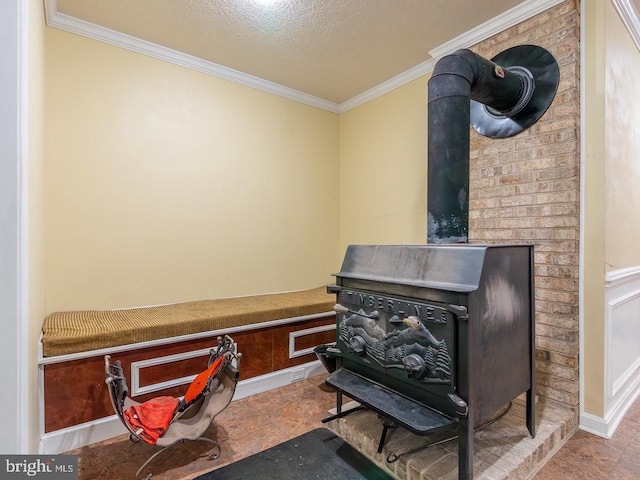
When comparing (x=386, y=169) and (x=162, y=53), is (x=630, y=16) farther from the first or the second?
(x=162, y=53)

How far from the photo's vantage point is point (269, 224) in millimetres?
3365

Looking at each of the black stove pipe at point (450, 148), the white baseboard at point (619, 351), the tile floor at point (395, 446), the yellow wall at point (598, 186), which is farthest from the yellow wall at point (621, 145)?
the tile floor at point (395, 446)

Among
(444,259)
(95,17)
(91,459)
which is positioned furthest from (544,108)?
(91,459)

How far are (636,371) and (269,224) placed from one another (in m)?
3.20

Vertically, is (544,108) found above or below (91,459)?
above

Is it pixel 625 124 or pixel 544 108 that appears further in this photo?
pixel 625 124

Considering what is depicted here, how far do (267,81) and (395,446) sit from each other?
3.18m

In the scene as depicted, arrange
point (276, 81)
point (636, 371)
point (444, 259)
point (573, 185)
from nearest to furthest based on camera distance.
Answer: point (444, 259), point (573, 185), point (636, 371), point (276, 81)

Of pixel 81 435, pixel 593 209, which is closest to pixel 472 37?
pixel 593 209

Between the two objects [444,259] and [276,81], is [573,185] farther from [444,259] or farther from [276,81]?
[276,81]

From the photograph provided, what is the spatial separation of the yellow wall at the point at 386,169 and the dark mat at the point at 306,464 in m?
1.84

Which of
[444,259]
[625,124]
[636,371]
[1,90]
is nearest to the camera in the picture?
[1,90]

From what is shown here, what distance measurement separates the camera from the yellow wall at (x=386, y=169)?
3029 mm

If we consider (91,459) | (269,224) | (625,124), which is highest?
(625,124)
